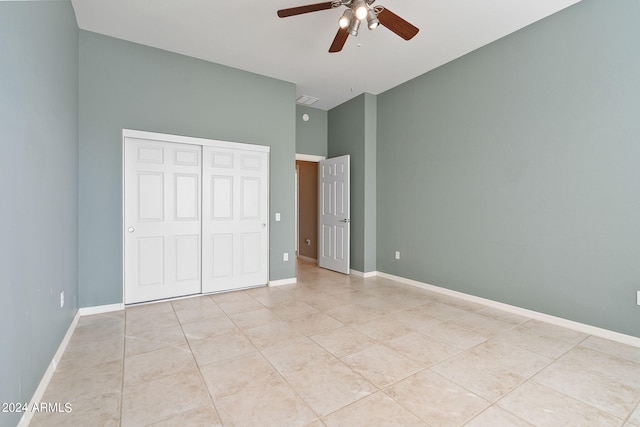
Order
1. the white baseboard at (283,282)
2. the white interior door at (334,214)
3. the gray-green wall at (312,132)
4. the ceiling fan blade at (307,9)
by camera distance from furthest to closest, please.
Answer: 1. the gray-green wall at (312,132)
2. the white interior door at (334,214)
3. the white baseboard at (283,282)
4. the ceiling fan blade at (307,9)

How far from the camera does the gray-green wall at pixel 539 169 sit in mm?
2621

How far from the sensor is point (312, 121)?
5824 mm

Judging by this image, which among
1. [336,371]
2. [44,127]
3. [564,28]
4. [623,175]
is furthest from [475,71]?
[44,127]

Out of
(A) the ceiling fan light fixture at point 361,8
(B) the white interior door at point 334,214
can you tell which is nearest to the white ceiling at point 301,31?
(A) the ceiling fan light fixture at point 361,8

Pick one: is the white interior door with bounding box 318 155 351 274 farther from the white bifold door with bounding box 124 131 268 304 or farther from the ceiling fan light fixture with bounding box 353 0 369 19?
the ceiling fan light fixture with bounding box 353 0 369 19

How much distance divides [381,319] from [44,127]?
11.0 ft

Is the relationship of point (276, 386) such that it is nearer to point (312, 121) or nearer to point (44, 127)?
point (44, 127)

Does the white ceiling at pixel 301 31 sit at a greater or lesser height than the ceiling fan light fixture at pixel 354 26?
greater

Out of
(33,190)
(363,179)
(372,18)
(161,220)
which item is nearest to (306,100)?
(363,179)

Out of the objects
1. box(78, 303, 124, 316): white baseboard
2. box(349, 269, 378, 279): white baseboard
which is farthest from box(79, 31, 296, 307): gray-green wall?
box(349, 269, 378, 279): white baseboard

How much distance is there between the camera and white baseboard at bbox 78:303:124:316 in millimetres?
3236

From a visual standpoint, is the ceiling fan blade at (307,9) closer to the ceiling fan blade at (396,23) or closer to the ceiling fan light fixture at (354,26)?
the ceiling fan light fixture at (354,26)

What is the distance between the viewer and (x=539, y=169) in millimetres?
3139

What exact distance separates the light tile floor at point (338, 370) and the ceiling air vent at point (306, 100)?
3.75m
